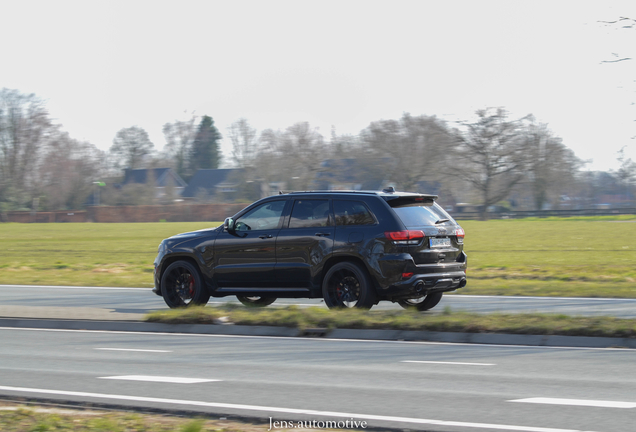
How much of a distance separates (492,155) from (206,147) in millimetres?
69294

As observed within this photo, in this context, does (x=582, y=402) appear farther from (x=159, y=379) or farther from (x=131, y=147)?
(x=131, y=147)

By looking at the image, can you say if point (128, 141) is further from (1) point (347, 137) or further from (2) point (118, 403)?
→ (2) point (118, 403)

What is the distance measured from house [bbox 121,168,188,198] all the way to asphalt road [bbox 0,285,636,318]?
74626mm

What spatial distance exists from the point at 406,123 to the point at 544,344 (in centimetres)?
6734

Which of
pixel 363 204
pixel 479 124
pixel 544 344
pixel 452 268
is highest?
pixel 479 124

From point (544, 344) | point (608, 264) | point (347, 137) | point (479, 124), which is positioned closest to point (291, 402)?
point (544, 344)

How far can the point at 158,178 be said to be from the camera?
381 ft

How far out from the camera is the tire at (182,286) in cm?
1305

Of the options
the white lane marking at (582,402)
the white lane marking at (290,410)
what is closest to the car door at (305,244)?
the white lane marking at (290,410)

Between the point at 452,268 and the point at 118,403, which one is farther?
the point at 452,268

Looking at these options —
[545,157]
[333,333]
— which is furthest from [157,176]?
[333,333]

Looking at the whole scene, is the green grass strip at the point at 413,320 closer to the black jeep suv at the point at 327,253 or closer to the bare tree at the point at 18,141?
the black jeep suv at the point at 327,253

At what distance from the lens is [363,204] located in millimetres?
11875

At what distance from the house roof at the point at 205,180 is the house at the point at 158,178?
3.87 feet
